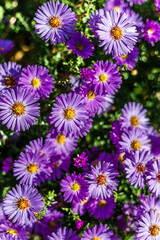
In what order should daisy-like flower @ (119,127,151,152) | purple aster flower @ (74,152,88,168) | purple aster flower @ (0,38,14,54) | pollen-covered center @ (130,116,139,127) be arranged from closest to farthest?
purple aster flower @ (74,152,88,168) < daisy-like flower @ (119,127,151,152) < purple aster flower @ (0,38,14,54) < pollen-covered center @ (130,116,139,127)

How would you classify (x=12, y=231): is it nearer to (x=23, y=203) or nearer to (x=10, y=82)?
(x=23, y=203)

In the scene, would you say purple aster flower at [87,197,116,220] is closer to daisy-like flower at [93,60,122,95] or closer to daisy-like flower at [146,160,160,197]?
daisy-like flower at [146,160,160,197]

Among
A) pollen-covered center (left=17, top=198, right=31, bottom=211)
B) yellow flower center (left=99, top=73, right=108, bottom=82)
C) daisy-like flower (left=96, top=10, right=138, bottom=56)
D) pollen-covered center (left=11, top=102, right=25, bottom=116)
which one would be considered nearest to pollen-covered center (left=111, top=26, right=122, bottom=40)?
daisy-like flower (left=96, top=10, right=138, bottom=56)

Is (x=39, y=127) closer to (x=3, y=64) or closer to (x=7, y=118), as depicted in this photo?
(x=7, y=118)

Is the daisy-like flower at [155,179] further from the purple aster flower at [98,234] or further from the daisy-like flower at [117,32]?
the daisy-like flower at [117,32]

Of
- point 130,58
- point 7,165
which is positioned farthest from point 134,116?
point 7,165

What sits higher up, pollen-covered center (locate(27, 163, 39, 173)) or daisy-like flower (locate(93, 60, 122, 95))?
daisy-like flower (locate(93, 60, 122, 95))

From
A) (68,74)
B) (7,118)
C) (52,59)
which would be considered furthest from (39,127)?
(52,59)

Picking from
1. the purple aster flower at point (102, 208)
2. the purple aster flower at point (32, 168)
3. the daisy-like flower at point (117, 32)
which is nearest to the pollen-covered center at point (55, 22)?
the daisy-like flower at point (117, 32)
